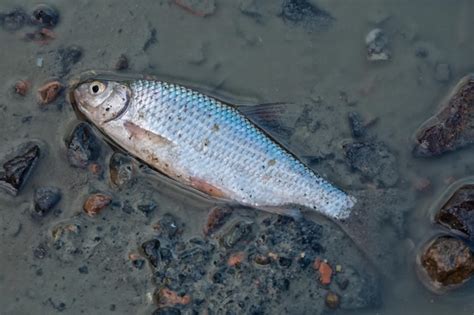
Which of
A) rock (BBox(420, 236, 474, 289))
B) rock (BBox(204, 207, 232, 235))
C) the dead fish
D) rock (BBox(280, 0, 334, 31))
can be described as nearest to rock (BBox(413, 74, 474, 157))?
rock (BBox(420, 236, 474, 289))

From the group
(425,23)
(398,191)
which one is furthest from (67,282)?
(425,23)

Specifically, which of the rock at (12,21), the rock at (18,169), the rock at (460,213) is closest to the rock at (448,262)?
the rock at (460,213)

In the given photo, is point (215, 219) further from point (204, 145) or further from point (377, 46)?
point (377, 46)

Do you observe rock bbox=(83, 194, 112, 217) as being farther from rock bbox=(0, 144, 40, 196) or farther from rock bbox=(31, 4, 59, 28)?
rock bbox=(31, 4, 59, 28)

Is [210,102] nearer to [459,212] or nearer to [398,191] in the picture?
[398,191]

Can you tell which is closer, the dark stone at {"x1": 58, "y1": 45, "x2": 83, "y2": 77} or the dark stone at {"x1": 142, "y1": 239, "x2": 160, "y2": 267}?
the dark stone at {"x1": 142, "y1": 239, "x2": 160, "y2": 267}

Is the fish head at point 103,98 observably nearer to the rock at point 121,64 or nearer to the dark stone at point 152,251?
the rock at point 121,64
